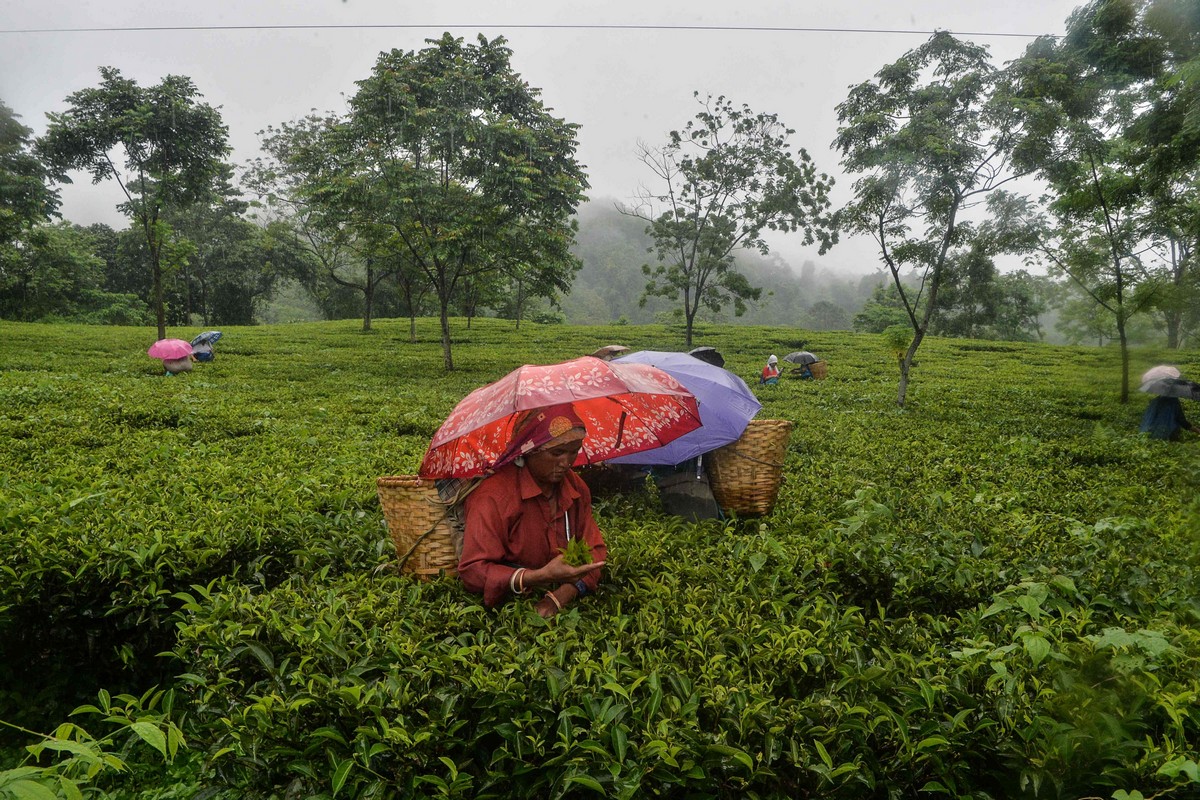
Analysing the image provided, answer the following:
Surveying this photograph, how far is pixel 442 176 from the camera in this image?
14930mm

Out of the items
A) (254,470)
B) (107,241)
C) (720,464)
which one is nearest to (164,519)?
(254,470)

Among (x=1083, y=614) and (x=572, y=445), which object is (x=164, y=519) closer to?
(x=572, y=445)

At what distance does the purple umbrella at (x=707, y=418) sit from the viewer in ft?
12.6

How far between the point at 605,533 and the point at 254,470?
291 centimetres

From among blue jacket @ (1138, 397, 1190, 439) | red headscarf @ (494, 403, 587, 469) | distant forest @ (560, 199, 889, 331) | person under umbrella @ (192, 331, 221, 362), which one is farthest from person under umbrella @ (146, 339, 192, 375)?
distant forest @ (560, 199, 889, 331)

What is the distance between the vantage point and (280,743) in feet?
6.46

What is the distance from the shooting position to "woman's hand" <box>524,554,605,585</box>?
249cm

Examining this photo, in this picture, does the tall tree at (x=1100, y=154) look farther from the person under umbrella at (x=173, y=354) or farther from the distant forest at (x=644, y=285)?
the distant forest at (x=644, y=285)

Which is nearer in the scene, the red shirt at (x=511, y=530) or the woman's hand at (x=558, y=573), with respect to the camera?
the woman's hand at (x=558, y=573)

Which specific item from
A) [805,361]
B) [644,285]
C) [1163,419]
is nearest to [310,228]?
[805,361]

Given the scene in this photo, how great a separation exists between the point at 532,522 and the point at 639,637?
72 centimetres

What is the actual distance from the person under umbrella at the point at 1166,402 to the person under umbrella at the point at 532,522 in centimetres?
203

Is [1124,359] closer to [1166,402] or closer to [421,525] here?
[1166,402]

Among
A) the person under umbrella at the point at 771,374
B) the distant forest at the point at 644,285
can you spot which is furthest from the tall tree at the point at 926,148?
the distant forest at the point at 644,285
